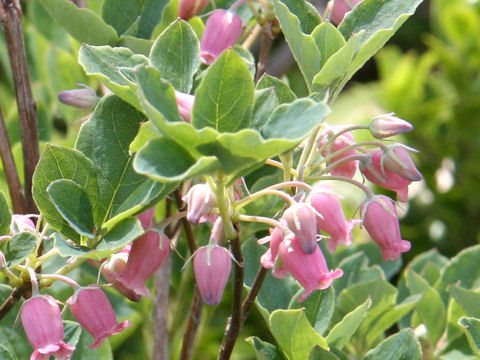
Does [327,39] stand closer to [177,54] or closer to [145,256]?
[177,54]

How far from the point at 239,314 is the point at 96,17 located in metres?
0.47

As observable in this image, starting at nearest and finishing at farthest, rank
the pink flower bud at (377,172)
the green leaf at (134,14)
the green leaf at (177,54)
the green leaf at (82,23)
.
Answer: the green leaf at (177,54)
the pink flower bud at (377,172)
the green leaf at (82,23)
the green leaf at (134,14)

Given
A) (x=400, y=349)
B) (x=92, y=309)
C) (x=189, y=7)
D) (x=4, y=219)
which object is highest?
(x=189, y=7)

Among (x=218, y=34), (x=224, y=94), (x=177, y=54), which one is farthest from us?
(x=218, y=34)

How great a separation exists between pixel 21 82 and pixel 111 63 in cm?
33

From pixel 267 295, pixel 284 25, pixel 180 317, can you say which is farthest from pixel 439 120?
pixel 284 25

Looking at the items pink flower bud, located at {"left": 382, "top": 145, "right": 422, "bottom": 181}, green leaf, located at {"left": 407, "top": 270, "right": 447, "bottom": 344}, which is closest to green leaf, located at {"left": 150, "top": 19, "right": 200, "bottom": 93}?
pink flower bud, located at {"left": 382, "top": 145, "right": 422, "bottom": 181}

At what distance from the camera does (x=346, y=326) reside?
1.13 metres

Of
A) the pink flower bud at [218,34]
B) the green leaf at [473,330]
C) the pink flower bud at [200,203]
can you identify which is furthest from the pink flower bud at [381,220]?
the pink flower bud at [218,34]

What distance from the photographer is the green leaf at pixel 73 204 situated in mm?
975

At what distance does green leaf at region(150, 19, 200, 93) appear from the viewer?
979 mm

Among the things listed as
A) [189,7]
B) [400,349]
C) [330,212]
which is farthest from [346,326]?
[189,7]

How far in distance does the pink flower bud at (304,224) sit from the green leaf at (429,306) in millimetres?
481

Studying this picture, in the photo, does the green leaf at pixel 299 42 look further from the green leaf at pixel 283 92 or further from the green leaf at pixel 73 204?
the green leaf at pixel 73 204
